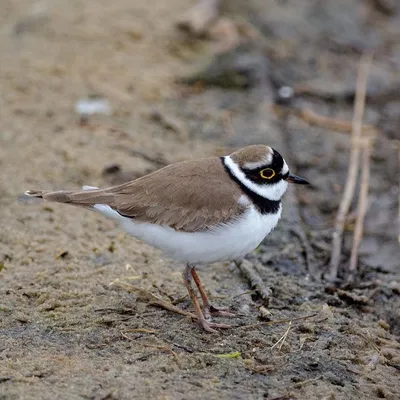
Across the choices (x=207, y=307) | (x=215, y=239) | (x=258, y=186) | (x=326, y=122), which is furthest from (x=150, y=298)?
(x=326, y=122)

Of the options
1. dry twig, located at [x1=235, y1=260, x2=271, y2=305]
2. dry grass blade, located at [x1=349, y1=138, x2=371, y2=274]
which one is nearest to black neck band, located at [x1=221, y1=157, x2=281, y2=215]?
dry twig, located at [x1=235, y1=260, x2=271, y2=305]

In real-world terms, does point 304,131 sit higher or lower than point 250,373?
lower

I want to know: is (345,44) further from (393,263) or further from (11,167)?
(11,167)

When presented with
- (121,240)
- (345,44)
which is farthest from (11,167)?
(345,44)

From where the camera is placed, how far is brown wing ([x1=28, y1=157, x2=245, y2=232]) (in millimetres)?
4836

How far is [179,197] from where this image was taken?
4.93 m

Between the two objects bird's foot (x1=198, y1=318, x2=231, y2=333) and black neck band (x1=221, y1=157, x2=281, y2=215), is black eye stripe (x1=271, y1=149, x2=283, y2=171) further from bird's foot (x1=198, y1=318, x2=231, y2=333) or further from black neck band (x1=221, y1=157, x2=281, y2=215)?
bird's foot (x1=198, y1=318, x2=231, y2=333)

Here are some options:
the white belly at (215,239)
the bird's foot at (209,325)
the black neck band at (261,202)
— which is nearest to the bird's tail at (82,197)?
the white belly at (215,239)

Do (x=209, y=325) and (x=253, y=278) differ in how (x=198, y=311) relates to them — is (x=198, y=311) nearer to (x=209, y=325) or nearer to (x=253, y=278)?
(x=209, y=325)

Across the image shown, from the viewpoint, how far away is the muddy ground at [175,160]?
443 centimetres

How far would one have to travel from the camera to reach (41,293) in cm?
514

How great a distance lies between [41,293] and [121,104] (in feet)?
11.9

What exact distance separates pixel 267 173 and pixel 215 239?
60 cm

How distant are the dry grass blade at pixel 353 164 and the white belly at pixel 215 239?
1.51 m
